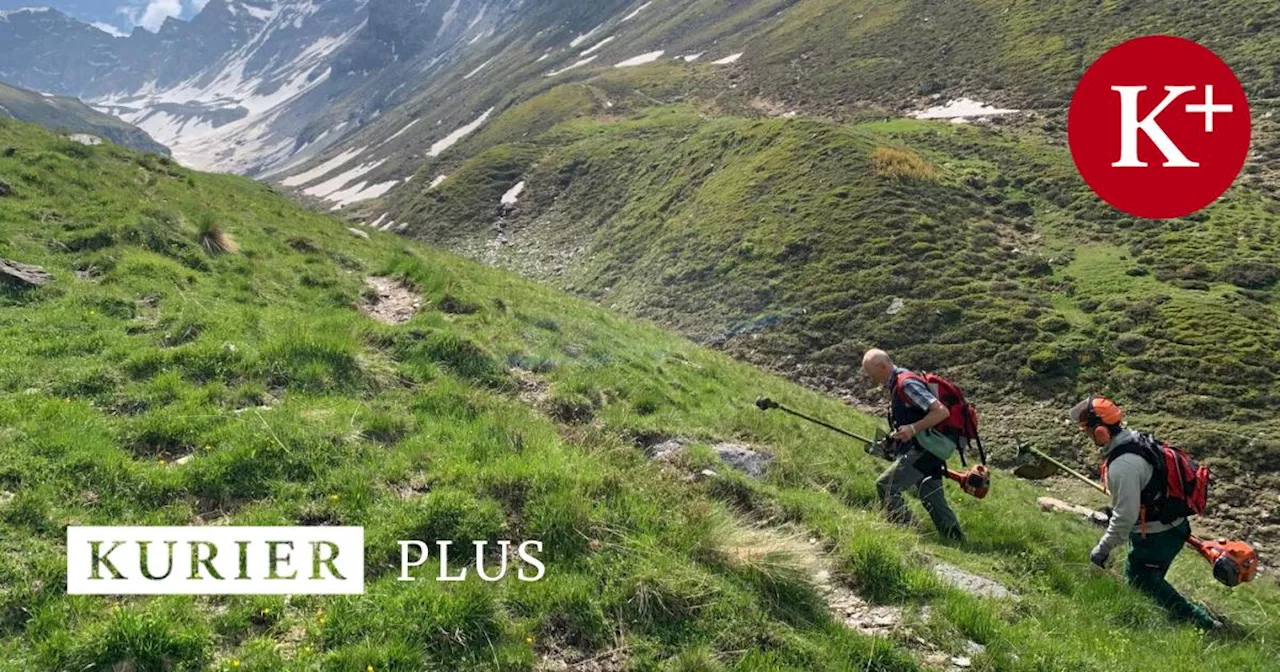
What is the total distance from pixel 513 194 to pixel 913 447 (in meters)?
56.9

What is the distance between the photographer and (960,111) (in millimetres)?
46656

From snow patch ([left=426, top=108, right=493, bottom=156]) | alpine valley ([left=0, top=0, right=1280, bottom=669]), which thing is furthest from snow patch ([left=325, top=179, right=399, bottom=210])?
alpine valley ([left=0, top=0, right=1280, bottom=669])

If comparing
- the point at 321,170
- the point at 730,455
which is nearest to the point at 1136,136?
the point at 730,455

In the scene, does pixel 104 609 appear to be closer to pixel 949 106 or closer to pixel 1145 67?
pixel 1145 67

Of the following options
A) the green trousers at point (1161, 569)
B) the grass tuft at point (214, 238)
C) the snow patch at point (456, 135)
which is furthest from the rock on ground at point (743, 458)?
the snow patch at point (456, 135)

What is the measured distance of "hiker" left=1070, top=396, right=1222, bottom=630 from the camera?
25.8ft

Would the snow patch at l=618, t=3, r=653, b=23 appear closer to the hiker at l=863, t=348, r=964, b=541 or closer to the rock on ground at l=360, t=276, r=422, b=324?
the rock on ground at l=360, t=276, r=422, b=324

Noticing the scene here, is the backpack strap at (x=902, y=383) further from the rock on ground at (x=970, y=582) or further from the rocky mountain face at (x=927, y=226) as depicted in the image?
the rocky mountain face at (x=927, y=226)

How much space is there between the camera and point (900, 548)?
811 centimetres

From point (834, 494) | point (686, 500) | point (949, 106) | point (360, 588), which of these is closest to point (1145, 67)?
point (949, 106)

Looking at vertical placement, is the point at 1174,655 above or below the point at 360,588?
below

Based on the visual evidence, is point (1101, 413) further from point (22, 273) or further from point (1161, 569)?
point (22, 273)

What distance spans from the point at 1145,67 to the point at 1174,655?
41.9 metres

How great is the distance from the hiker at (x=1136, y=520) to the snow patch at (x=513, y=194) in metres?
56.3
